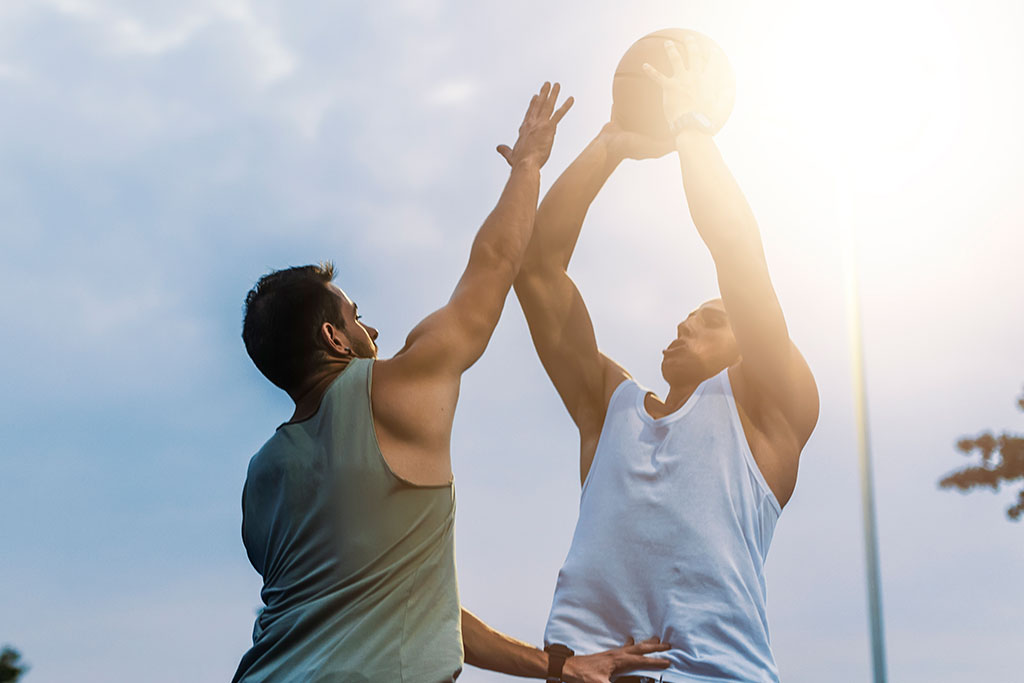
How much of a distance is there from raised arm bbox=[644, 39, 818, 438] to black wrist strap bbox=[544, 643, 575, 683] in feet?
4.46

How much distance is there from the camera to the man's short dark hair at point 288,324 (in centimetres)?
377

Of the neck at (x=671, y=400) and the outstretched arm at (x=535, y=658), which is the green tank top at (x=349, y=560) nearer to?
the outstretched arm at (x=535, y=658)

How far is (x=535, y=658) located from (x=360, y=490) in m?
1.21

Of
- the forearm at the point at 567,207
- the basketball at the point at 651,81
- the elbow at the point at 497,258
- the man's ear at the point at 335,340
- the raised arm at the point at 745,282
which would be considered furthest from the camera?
the forearm at the point at 567,207

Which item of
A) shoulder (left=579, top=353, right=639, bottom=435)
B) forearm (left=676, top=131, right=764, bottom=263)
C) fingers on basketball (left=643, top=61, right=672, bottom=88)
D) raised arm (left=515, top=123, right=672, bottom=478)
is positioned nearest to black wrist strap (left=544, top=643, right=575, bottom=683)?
raised arm (left=515, top=123, right=672, bottom=478)

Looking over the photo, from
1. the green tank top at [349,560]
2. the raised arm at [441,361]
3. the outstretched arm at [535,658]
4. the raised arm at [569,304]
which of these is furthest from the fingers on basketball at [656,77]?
the outstretched arm at [535,658]

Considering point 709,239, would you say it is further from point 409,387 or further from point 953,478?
point 953,478

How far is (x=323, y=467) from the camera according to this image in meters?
3.51

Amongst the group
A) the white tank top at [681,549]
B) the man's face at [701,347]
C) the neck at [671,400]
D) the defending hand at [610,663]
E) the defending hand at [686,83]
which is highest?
the defending hand at [686,83]

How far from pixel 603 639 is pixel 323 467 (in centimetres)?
146

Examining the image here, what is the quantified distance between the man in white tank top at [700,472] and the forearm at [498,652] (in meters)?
0.13

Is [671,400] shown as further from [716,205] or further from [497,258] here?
[497,258]

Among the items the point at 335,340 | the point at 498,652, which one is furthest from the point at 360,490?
the point at 498,652

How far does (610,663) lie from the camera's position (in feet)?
12.9
